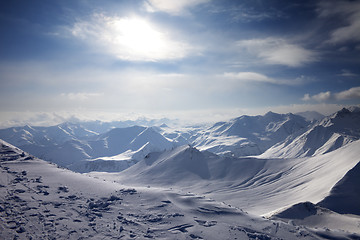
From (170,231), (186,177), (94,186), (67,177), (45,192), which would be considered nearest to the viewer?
(170,231)

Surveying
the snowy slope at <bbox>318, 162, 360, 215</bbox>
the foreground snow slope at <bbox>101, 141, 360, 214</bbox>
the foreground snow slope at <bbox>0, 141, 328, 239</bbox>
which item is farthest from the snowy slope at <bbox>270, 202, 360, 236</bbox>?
the foreground snow slope at <bbox>101, 141, 360, 214</bbox>

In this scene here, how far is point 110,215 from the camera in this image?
1889 inches

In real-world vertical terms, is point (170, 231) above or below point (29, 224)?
below

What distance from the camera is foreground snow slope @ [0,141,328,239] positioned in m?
40.7

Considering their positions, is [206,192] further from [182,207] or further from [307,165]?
[182,207]

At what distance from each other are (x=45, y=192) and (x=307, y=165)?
192 metres

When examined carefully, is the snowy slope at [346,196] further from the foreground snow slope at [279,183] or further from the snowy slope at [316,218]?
the snowy slope at [316,218]

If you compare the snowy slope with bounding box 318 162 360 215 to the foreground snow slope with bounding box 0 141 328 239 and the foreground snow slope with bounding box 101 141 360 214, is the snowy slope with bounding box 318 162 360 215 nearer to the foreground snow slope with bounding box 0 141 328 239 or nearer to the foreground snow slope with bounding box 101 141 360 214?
the foreground snow slope with bounding box 101 141 360 214

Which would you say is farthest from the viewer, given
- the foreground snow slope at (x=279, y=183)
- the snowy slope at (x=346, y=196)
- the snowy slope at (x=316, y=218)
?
the foreground snow slope at (x=279, y=183)

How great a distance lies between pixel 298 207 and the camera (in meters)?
86.3

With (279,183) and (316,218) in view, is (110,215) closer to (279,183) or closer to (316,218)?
(316,218)

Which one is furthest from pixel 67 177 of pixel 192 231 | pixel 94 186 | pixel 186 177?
pixel 186 177

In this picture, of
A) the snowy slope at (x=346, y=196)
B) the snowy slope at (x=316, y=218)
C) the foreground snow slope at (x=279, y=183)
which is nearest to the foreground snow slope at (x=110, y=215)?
the snowy slope at (x=316, y=218)

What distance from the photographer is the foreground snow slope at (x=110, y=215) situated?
40719 mm
